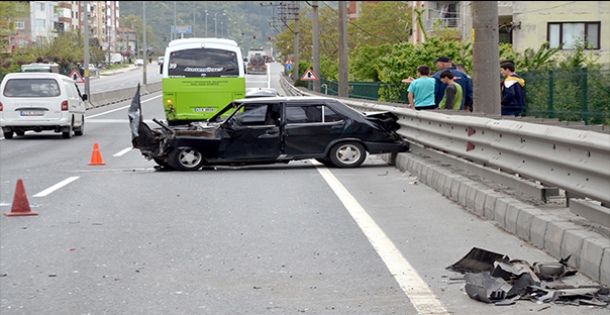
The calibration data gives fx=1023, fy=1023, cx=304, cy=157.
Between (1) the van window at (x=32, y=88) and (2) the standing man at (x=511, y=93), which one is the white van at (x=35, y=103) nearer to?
(1) the van window at (x=32, y=88)

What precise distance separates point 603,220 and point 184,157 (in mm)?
10642

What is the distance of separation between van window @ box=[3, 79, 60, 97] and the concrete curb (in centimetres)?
1588

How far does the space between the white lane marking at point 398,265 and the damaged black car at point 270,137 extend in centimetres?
463

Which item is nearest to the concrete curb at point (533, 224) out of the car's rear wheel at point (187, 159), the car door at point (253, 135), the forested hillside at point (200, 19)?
the car door at point (253, 135)

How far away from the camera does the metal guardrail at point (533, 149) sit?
786 cm

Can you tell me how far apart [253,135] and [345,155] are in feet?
5.50

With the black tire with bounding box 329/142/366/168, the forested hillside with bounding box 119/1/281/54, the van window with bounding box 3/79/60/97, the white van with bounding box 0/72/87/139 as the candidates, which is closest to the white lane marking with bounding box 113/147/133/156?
the white van with bounding box 0/72/87/139

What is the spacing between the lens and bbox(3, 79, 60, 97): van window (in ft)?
90.1

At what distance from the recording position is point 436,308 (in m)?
6.65

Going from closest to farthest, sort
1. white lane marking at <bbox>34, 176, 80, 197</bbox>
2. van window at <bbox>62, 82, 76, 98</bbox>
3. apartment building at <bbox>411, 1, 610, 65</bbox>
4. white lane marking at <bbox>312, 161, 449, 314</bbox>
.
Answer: white lane marking at <bbox>312, 161, 449, 314</bbox>, white lane marking at <bbox>34, 176, 80, 197</bbox>, van window at <bbox>62, 82, 76, 98</bbox>, apartment building at <bbox>411, 1, 610, 65</bbox>

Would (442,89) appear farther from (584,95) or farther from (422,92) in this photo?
(584,95)

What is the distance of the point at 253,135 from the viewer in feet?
57.1

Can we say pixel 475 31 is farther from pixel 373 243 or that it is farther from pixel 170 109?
pixel 170 109

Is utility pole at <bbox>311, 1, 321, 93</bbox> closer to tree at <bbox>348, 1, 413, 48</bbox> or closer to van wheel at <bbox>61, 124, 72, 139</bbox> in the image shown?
van wheel at <bbox>61, 124, 72, 139</bbox>
